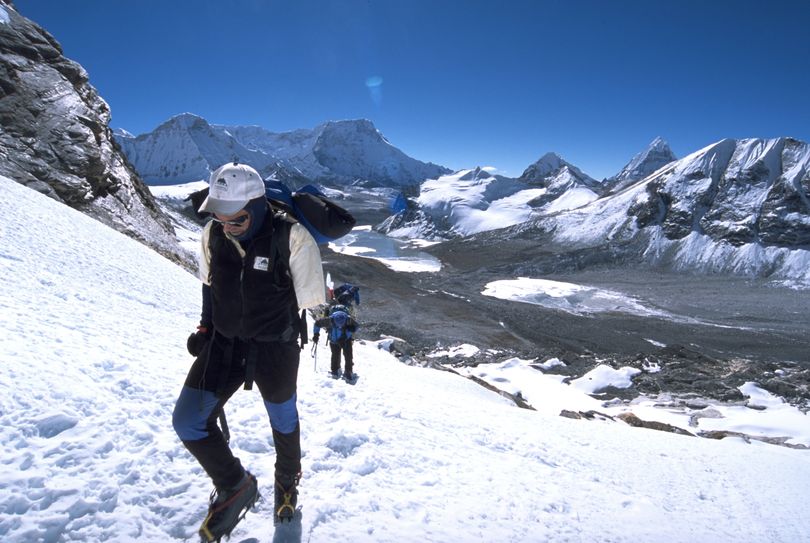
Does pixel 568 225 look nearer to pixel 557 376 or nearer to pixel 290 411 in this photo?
pixel 557 376

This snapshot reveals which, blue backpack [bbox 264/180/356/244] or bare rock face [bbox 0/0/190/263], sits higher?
bare rock face [bbox 0/0/190/263]

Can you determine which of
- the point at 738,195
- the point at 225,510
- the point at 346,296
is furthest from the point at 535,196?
the point at 225,510

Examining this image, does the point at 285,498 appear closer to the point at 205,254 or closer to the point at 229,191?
the point at 205,254

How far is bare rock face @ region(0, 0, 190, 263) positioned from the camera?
63.5ft

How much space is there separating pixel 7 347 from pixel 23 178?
18761mm

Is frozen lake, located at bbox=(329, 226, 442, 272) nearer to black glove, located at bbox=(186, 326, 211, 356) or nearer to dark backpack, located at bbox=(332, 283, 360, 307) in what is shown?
dark backpack, located at bbox=(332, 283, 360, 307)

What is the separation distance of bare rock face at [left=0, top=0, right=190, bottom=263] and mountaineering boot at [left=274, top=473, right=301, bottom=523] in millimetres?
19421

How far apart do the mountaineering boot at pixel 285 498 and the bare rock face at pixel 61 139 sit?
19.4 m

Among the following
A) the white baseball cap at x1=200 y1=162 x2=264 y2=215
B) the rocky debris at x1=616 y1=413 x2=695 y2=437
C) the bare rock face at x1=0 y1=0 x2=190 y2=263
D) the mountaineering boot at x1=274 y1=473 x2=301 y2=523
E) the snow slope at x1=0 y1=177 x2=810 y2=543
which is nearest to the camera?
the white baseball cap at x1=200 y1=162 x2=264 y2=215

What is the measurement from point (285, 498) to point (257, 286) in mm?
1515

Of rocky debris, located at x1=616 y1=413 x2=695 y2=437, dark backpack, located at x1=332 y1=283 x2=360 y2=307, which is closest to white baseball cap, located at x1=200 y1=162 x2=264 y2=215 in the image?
dark backpack, located at x1=332 y1=283 x2=360 y2=307

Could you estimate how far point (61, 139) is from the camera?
70.7 feet

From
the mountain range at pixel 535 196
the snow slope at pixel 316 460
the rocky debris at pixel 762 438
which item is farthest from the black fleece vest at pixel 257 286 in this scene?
the rocky debris at pixel 762 438

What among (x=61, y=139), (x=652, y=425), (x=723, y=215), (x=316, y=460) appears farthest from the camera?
(x=723, y=215)
